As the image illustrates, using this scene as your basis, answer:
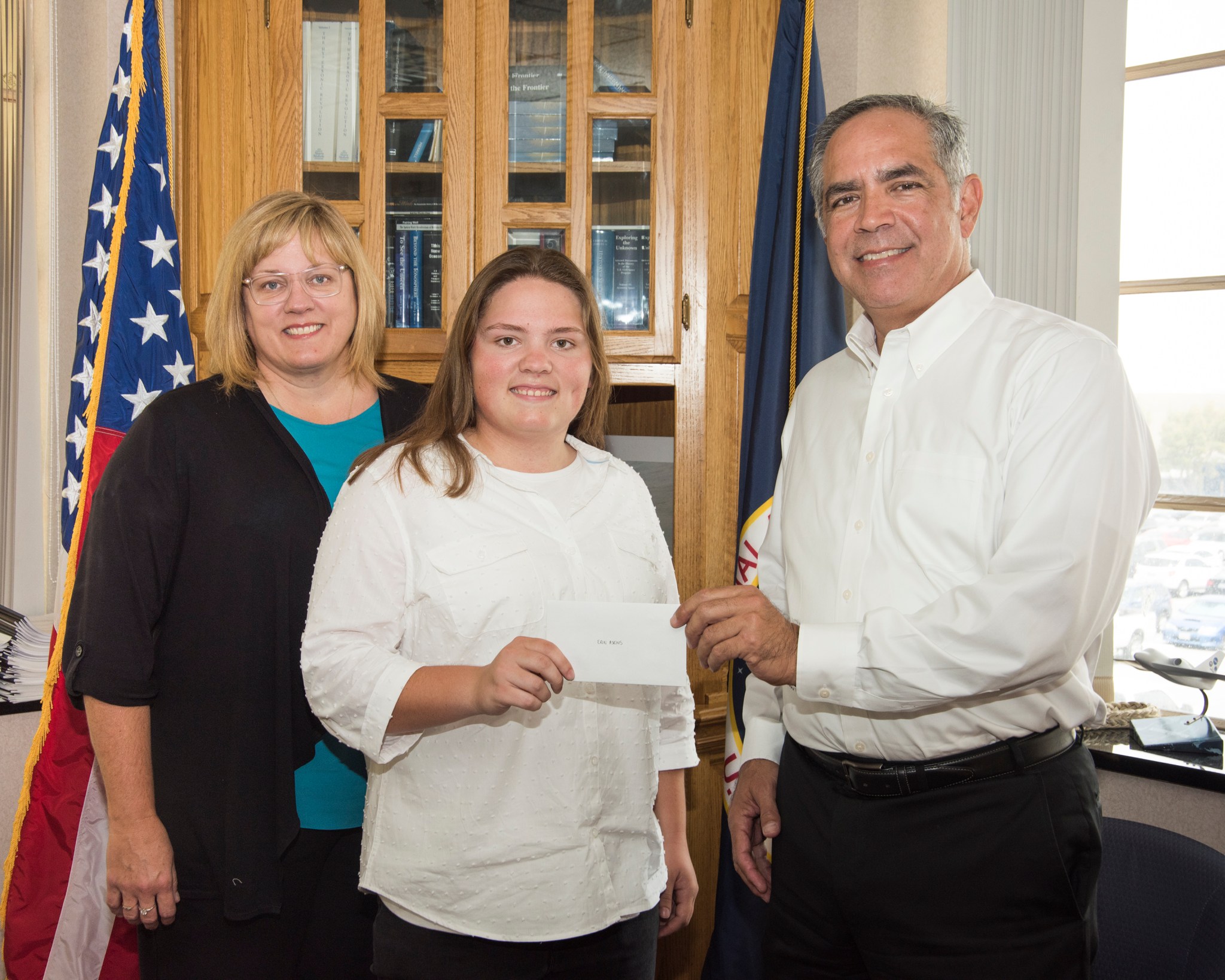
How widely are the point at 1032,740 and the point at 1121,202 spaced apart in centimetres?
189

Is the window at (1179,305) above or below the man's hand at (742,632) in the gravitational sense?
above

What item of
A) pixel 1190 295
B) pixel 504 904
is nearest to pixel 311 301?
pixel 504 904

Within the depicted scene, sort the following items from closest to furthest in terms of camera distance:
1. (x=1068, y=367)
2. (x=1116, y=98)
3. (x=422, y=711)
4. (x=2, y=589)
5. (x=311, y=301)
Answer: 1. (x=422, y=711)
2. (x=1068, y=367)
3. (x=311, y=301)
4. (x=1116, y=98)
5. (x=2, y=589)

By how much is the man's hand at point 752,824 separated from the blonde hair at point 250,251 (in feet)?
3.87

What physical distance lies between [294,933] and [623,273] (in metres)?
1.62

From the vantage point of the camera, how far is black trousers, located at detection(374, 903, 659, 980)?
1.32 meters

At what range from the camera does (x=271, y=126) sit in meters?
2.32

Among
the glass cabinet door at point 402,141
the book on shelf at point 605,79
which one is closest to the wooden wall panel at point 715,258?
the book on shelf at point 605,79

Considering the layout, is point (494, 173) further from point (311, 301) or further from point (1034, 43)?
point (1034, 43)

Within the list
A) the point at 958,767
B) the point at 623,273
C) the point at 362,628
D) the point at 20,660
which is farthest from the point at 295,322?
the point at 20,660

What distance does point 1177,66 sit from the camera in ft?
8.62

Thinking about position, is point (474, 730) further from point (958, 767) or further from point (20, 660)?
point (20, 660)

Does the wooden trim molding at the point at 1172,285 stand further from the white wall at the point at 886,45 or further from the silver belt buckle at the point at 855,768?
the silver belt buckle at the point at 855,768

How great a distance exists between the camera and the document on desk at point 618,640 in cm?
123
